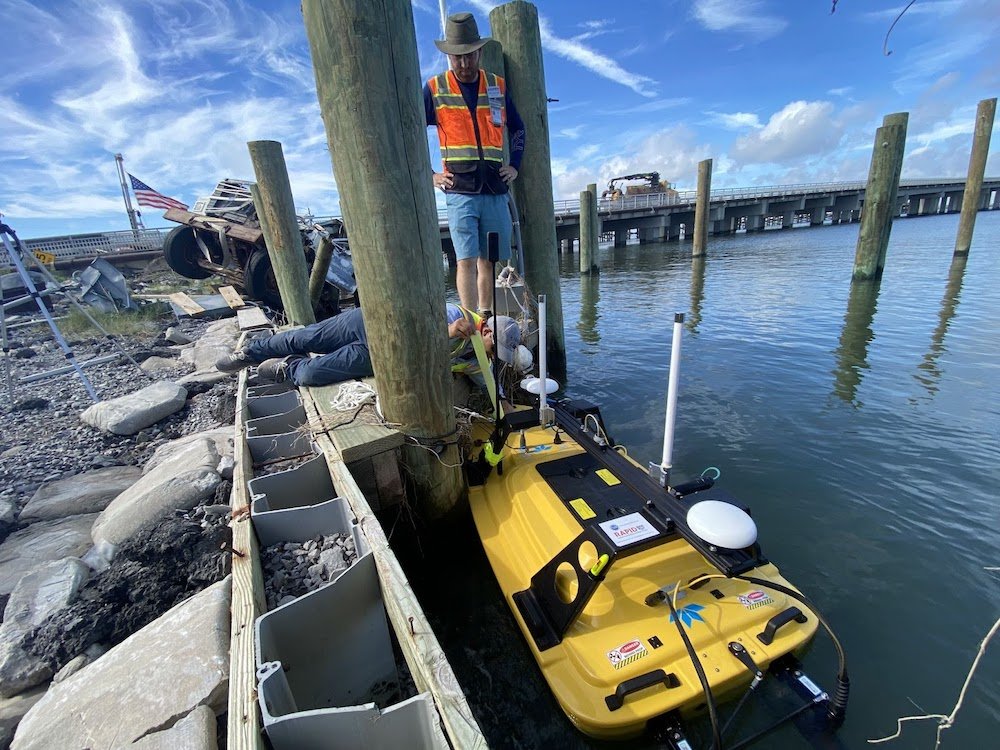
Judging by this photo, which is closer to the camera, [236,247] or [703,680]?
[703,680]

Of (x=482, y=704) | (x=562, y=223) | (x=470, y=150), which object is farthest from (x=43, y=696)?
(x=562, y=223)

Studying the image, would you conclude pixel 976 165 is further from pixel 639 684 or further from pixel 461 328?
pixel 639 684

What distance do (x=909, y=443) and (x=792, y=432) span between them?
3.42ft

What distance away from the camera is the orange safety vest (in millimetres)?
4281

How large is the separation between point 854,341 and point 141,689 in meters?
10.2

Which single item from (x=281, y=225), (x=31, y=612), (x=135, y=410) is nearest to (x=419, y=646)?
(x=31, y=612)

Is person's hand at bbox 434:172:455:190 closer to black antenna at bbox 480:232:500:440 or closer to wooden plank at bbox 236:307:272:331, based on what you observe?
black antenna at bbox 480:232:500:440

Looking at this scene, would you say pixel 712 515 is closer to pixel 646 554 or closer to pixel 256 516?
pixel 646 554

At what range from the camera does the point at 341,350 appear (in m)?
4.25

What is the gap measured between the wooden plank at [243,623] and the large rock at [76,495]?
1.55 metres

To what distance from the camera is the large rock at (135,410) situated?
4.61 meters

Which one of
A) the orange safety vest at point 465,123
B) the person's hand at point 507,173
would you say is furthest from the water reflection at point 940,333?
the orange safety vest at point 465,123

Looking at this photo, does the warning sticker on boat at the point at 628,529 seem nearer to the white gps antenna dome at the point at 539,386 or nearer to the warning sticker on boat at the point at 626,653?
the warning sticker on boat at the point at 626,653

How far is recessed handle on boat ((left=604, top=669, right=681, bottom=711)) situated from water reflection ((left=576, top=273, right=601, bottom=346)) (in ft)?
25.3
